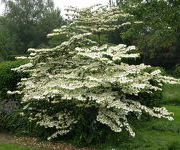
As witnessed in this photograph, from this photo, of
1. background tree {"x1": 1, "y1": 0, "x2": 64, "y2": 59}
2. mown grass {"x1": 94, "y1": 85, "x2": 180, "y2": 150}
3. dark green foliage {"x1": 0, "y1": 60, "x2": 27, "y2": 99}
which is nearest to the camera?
mown grass {"x1": 94, "y1": 85, "x2": 180, "y2": 150}

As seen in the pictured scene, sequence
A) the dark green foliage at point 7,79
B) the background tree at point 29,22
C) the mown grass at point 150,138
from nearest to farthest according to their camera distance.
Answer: the mown grass at point 150,138 → the dark green foliage at point 7,79 → the background tree at point 29,22

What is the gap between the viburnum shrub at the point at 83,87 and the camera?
8.16 metres

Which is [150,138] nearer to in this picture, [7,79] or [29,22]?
[7,79]

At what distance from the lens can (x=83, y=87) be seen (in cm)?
855

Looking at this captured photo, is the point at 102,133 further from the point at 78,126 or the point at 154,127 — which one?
the point at 154,127

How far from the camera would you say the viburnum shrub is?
816 centimetres

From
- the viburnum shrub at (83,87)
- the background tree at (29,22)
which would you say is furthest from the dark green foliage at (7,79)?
the background tree at (29,22)

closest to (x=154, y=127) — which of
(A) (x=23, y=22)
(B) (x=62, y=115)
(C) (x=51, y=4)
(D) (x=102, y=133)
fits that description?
(D) (x=102, y=133)

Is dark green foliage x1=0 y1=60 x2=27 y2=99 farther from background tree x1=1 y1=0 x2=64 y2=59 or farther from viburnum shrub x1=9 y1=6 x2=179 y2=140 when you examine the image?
background tree x1=1 y1=0 x2=64 y2=59

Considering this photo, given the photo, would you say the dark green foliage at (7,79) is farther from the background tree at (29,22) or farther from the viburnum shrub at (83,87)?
the background tree at (29,22)

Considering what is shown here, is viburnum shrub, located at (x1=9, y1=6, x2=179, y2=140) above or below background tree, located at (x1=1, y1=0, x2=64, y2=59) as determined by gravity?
below

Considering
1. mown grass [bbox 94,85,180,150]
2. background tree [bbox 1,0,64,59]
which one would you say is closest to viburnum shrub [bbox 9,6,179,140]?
mown grass [bbox 94,85,180,150]

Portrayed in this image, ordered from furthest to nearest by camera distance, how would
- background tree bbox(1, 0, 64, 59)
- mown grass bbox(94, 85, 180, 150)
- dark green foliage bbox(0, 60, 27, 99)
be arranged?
1. background tree bbox(1, 0, 64, 59)
2. dark green foliage bbox(0, 60, 27, 99)
3. mown grass bbox(94, 85, 180, 150)

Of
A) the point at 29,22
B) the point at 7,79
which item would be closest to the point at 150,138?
the point at 7,79
